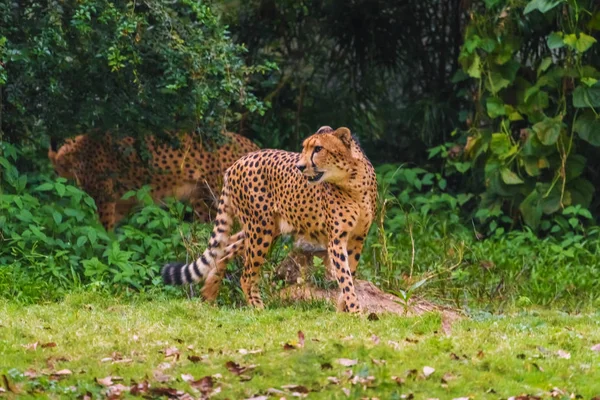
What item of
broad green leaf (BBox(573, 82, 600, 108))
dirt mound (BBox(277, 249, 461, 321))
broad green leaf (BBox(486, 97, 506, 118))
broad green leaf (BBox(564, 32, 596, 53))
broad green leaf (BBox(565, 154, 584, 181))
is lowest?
dirt mound (BBox(277, 249, 461, 321))

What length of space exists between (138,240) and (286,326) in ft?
7.94

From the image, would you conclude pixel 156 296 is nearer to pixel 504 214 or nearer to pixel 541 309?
pixel 541 309

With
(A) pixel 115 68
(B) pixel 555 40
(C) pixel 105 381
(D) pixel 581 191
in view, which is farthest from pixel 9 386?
(D) pixel 581 191

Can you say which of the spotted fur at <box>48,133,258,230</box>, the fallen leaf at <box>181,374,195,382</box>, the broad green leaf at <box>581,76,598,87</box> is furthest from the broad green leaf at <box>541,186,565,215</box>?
the fallen leaf at <box>181,374,195,382</box>

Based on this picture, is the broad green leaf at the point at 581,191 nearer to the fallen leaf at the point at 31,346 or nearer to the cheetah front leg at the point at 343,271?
the cheetah front leg at the point at 343,271

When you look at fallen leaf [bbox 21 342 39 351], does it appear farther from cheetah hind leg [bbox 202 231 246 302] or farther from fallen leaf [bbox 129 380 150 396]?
cheetah hind leg [bbox 202 231 246 302]

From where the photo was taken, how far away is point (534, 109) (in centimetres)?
987

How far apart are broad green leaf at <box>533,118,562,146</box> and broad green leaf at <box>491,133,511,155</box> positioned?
0.92 ft

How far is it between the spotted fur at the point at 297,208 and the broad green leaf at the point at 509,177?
2.35m

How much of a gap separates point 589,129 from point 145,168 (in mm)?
3530

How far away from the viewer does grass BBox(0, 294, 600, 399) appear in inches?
211

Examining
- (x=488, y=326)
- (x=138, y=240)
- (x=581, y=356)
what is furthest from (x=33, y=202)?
(x=581, y=356)

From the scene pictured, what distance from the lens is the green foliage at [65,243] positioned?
8.10 metres

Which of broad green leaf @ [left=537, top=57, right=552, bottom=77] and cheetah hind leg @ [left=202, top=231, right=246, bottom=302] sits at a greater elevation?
broad green leaf @ [left=537, top=57, right=552, bottom=77]
